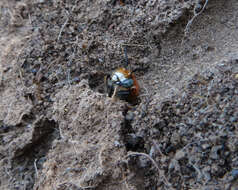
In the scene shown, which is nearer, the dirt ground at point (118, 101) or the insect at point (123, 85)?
the dirt ground at point (118, 101)

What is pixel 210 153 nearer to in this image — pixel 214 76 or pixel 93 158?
pixel 214 76

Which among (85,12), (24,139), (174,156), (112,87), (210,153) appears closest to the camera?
(210,153)

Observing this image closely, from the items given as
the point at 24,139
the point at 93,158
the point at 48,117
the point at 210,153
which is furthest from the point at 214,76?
the point at 24,139

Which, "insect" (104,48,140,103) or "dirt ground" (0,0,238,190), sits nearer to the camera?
"dirt ground" (0,0,238,190)

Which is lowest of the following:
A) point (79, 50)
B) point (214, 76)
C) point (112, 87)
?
point (112, 87)
